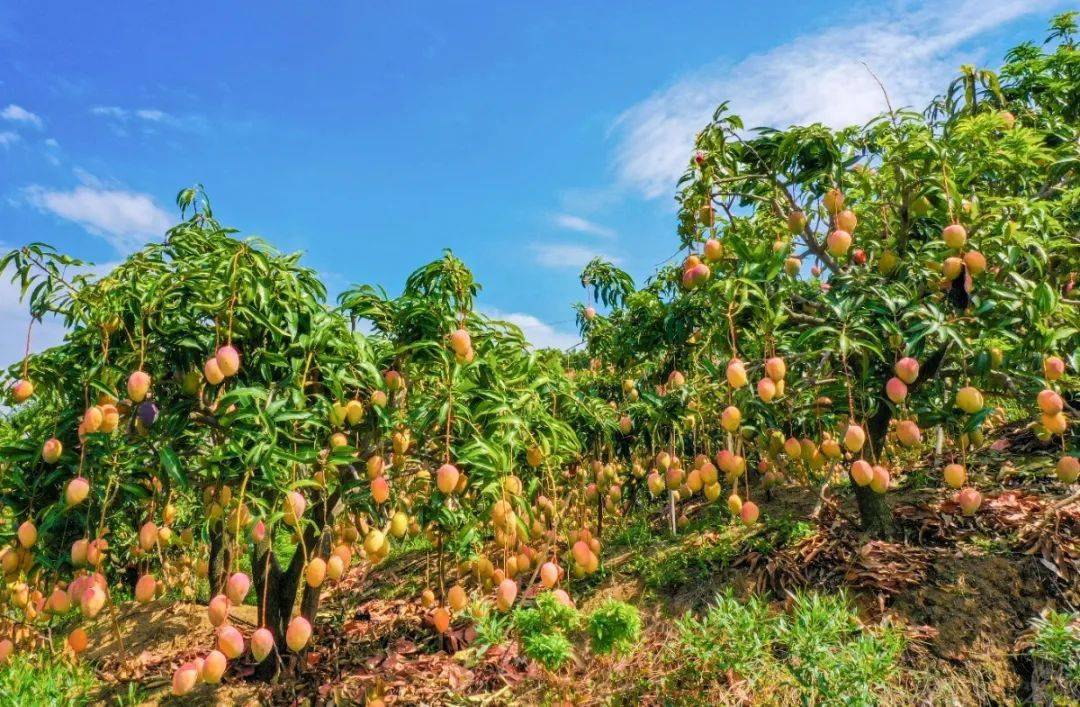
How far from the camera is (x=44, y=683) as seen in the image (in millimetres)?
3744

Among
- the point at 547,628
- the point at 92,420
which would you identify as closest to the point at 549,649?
the point at 547,628

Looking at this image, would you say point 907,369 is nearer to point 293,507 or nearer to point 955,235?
point 955,235

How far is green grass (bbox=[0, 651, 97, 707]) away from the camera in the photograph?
3570 mm

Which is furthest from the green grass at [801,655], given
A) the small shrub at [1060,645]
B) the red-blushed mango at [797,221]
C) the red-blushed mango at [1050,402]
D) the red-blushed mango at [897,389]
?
the red-blushed mango at [797,221]

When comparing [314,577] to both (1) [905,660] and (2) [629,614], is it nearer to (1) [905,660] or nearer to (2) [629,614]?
(2) [629,614]

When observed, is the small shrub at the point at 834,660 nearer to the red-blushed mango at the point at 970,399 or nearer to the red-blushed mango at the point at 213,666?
the red-blushed mango at the point at 970,399

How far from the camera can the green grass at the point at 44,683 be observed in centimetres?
357

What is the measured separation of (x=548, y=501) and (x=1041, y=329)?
8.34 feet

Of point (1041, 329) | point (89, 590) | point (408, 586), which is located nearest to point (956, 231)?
point (1041, 329)

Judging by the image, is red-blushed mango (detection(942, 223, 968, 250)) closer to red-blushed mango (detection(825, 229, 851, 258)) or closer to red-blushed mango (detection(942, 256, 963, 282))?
red-blushed mango (detection(942, 256, 963, 282))

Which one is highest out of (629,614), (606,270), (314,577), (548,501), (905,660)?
(606,270)

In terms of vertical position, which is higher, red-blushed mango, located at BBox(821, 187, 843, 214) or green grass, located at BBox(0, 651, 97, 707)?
red-blushed mango, located at BBox(821, 187, 843, 214)

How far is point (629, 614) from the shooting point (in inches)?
112

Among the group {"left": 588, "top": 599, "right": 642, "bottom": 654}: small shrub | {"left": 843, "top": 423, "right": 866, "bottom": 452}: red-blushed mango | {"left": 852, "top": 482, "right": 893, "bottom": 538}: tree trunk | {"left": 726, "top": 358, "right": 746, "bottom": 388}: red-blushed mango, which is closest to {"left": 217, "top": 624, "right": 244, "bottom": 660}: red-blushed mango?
{"left": 588, "top": 599, "right": 642, "bottom": 654}: small shrub
